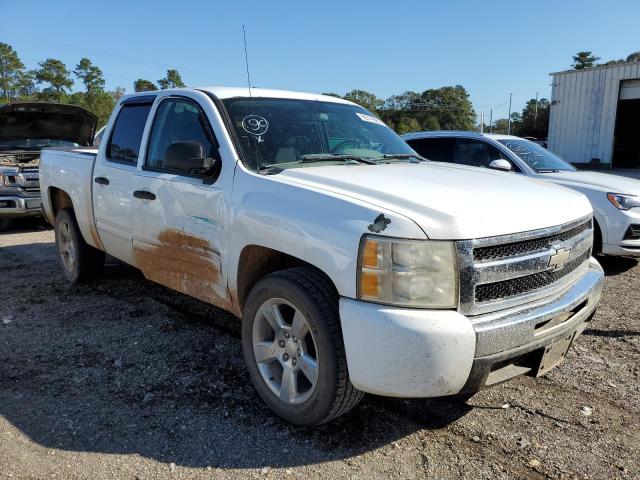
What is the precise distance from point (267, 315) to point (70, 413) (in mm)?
1308

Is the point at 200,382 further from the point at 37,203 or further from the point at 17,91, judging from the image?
the point at 17,91

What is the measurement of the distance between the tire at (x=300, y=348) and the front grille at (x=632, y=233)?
4564 mm

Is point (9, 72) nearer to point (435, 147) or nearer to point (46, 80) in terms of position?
point (46, 80)

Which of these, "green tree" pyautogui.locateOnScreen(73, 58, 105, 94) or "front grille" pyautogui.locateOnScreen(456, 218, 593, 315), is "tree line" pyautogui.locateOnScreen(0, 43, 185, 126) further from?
"front grille" pyautogui.locateOnScreen(456, 218, 593, 315)

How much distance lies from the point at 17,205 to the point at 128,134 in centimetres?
533

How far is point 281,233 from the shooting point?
2.81 metres

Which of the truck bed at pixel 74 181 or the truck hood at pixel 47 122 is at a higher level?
the truck hood at pixel 47 122

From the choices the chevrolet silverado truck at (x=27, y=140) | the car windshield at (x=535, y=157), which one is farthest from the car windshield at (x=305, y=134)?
the chevrolet silverado truck at (x=27, y=140)

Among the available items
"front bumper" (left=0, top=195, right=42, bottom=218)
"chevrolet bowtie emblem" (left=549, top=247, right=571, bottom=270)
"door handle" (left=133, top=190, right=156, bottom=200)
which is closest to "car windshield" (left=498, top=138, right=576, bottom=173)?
"chevrolet bowtie emblem" (left=549, top=247, right=571, bottom=270)

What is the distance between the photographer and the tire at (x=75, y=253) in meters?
5.41

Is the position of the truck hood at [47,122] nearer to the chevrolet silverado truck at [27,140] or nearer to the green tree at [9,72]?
the chevrolet silverado truck at [27,140]

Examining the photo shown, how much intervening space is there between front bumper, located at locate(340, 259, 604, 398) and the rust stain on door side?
1225 millimetres

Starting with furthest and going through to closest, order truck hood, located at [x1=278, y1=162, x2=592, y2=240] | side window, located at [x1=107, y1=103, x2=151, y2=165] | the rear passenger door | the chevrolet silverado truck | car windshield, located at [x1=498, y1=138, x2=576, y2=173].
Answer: the chevrolet silverado truck → car windshield, located at [x1=498, y1=138, x2=576, y2=173] → side window, located at [x1=107, y1=103, x2=151, y2=165] → the rear passenger door → truck hood, located at [x1=278, y1=162, x2=592, y2=240]

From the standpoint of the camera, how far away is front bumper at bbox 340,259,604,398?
230 cm
